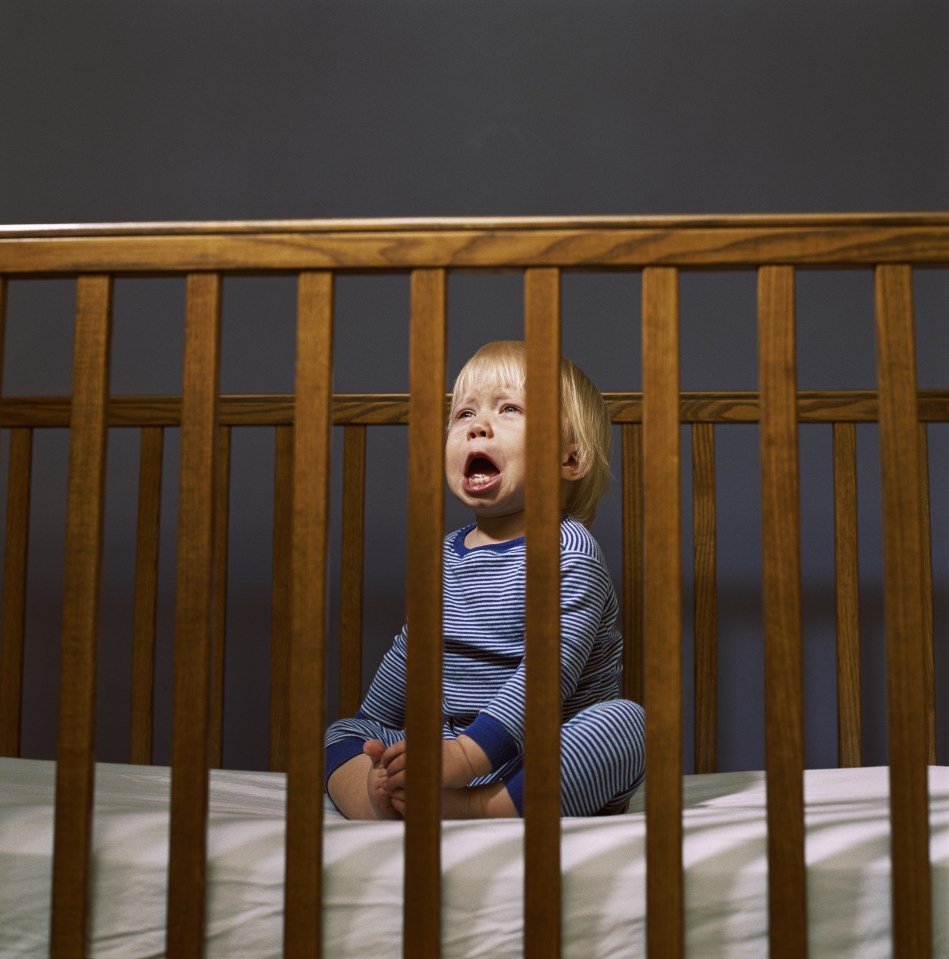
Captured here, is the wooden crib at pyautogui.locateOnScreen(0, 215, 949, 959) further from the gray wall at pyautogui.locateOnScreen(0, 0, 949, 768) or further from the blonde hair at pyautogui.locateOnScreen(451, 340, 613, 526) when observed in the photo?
the gray wall at pyautogui.locateOnScreen(0, 0, 949, 768)

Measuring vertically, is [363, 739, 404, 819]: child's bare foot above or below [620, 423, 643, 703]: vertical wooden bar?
below

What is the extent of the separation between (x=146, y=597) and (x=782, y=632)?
0.94 metres

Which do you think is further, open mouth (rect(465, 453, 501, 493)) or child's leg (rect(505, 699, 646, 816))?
open mouth (rect(465, 453, 501, 493))

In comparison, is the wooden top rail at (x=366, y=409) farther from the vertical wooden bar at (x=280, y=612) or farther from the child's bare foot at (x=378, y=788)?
the child's bare foot at (x=378, y=788)

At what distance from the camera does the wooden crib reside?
2.25 ft

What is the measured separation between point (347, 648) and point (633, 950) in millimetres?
761

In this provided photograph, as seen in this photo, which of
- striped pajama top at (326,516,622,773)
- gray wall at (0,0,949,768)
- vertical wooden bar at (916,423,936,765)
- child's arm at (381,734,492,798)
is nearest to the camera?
child's arm at (381,734,492,798)

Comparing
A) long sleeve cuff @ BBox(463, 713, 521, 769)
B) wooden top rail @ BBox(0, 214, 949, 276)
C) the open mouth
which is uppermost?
wooden top rail @ BBox(0, 214, 949, 276)

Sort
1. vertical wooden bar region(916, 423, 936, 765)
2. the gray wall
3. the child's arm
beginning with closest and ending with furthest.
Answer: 1. the child's arm
2. vertical wooden bar region(916, 423, 936, 765)
3. the gray wall

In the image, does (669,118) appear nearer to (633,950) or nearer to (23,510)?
(23,510)

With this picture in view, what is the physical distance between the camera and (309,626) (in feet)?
2.31

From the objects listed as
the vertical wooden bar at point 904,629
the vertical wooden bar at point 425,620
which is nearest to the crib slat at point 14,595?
the vertical wooden bar at point 425,620

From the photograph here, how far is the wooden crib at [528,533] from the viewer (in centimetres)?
69

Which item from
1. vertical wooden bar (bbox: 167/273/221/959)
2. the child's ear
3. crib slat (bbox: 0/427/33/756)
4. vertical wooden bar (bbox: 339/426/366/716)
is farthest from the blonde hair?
crib slat (bbox: 0/427/33/756)
